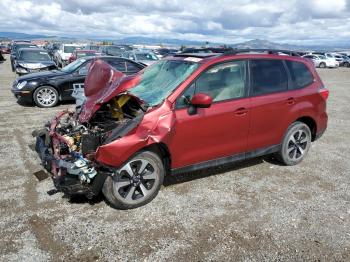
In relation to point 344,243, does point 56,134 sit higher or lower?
higher

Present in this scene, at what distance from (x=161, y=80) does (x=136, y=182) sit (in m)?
1.50

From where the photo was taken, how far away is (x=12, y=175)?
4.89m

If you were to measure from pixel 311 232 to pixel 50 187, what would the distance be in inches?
134

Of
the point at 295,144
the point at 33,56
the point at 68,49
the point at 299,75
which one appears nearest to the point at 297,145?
the point at 295,144

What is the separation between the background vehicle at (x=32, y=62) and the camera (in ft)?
47.5

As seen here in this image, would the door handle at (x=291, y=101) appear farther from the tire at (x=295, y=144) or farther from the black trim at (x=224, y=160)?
the black trim at (x=224, y=160)

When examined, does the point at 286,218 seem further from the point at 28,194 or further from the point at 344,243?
the point at 28,194

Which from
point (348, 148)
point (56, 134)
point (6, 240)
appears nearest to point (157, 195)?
point (56, 134)

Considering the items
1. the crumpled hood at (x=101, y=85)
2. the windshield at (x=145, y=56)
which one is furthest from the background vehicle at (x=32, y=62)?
the crumpled hood at (x=101, y=85)

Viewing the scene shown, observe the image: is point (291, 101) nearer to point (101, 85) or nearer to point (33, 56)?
point (101, 85)

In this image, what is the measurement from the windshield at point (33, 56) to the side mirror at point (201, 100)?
44.5ft

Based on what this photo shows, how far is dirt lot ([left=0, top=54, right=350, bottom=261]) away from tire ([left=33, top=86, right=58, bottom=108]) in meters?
4.49

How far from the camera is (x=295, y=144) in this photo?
5.50m

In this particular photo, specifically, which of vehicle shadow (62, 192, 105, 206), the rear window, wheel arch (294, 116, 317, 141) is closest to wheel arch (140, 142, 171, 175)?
vehicle shadow (62, 192, 105, 206)
